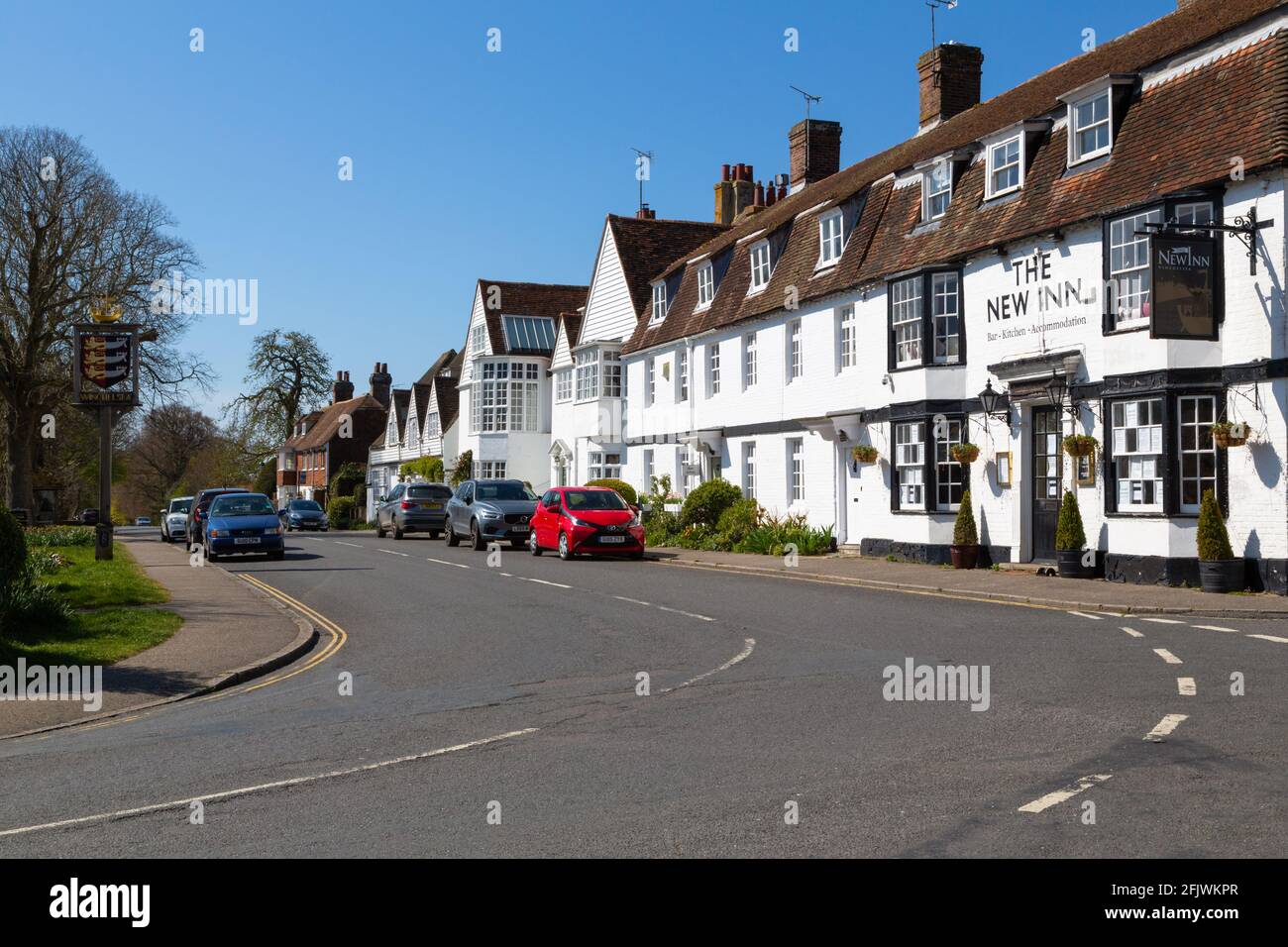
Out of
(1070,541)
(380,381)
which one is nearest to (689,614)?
(1070,541)

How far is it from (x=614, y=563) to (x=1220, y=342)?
13679mm

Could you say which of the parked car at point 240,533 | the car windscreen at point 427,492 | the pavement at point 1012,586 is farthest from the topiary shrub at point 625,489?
the parked car at point 240,533

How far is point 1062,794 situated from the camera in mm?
6414

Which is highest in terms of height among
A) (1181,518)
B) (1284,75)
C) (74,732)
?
(1284,75)

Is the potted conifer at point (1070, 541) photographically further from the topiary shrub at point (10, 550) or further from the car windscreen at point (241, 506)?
the car windscreen at point (241, 506)

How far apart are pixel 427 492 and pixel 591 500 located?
13.1 m

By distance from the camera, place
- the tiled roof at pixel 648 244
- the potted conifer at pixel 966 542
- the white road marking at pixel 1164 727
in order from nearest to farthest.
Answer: the white road marking at pixel 1164 727, the potted conifer at pixel 966 542, the tiled roof at pixel 648 244

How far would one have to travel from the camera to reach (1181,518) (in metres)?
18.5

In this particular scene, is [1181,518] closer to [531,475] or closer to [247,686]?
[247,686]

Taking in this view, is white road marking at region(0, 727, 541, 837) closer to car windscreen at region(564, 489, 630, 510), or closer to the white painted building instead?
the white painted building

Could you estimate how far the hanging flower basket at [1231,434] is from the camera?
17.4 m

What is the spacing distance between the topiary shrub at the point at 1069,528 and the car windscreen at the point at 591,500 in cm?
1209

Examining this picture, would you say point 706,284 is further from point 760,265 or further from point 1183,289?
point 1183,289
